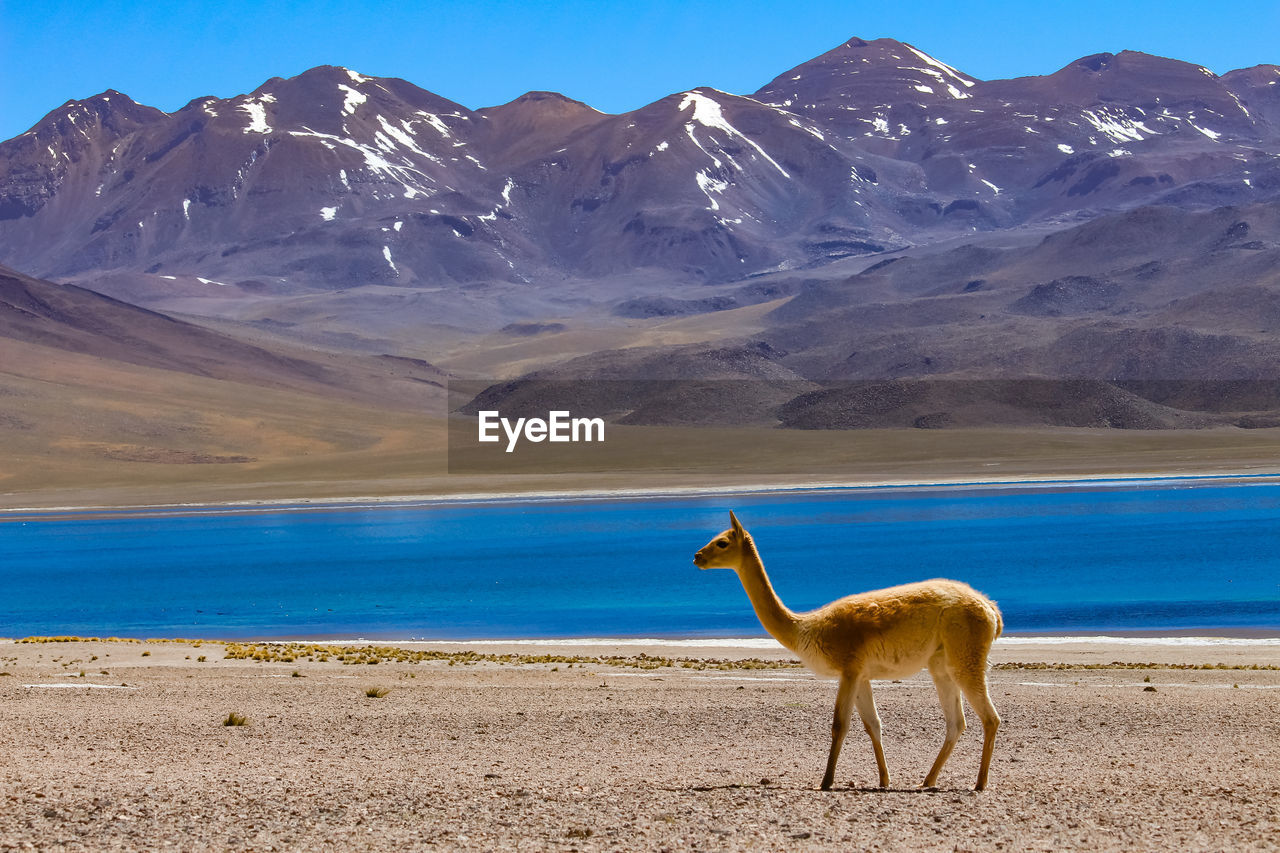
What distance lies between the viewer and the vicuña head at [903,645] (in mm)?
8508

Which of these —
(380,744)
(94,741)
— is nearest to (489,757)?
(380,744)

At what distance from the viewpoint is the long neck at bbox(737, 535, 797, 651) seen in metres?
8.91

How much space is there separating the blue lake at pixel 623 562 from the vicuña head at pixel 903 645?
16.4 metres

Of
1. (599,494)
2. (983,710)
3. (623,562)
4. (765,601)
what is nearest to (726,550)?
(765,601)

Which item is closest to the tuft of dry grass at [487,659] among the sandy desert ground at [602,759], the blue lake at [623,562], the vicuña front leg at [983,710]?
the sandy desert ground at [602,759]

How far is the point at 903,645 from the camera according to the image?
28.0 ft

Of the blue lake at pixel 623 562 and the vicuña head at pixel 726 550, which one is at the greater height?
the vicuña head at pixel 726 550

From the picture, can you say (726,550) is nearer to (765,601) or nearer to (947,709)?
(765,601)

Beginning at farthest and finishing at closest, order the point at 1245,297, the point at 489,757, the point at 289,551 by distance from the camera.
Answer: the point at 1245,297
the point at 289,551
the point at 489,757

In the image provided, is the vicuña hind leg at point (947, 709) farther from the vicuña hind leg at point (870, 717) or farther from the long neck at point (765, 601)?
the long neck at point (765, 601)

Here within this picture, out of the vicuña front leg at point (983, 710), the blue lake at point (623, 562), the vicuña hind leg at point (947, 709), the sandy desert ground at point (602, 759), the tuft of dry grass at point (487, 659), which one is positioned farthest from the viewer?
the blue lake at point (623, 562)

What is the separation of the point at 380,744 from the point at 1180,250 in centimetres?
19045

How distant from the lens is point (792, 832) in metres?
7.23

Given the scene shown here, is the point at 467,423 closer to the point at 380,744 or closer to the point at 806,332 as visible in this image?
the point at 806,332
